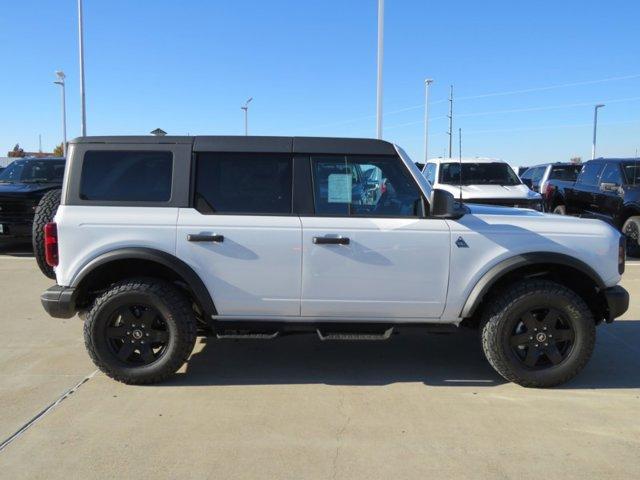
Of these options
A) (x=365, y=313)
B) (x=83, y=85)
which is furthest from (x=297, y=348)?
(x=83, y=85)

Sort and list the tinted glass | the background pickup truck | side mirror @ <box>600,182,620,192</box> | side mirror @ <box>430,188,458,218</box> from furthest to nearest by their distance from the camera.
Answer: the tinted glass, side mirror @ <box>600,182,620,192</box>, the background pickup truck, side mirror @ <box>430,188,458,218</box>

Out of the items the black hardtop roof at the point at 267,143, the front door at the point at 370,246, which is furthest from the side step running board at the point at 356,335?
the black hardtop roof at the point at 267,143

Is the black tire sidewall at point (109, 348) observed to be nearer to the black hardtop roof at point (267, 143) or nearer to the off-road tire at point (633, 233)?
the black hardtop roof at point (267, 143)

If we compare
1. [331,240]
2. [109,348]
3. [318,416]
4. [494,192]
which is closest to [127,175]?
[109,348]

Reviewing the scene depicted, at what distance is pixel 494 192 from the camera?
36.0 ft

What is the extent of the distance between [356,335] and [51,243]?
7.76 ft

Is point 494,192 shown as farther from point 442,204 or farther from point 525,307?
point 442,204

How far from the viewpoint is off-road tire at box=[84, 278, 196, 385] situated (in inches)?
165

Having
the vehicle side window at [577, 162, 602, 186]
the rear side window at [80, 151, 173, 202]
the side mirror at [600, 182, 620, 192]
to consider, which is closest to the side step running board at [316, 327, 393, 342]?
the rear side window at [80, 151, 173, 202]

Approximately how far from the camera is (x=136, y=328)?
4.30 metres

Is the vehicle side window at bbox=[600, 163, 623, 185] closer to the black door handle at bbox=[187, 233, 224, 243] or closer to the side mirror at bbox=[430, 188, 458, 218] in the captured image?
the side mirror at bbox=[430, 188, 458, 218]

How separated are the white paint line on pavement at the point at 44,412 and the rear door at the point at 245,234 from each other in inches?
46.6

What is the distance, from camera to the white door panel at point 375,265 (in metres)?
4.15

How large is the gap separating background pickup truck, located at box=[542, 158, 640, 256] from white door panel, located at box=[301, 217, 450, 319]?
7949mm
